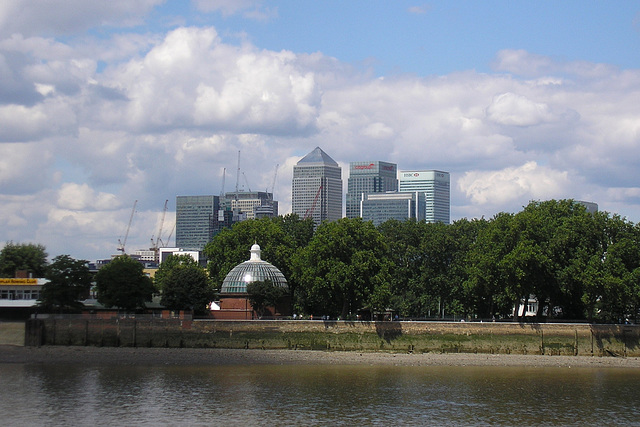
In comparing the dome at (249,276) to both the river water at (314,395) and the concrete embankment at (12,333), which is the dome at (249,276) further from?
the concrete embankment at (12,333)

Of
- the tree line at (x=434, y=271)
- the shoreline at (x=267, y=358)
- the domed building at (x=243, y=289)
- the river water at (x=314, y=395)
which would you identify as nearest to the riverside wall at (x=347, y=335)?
the shoreline at (x=267, y=358)

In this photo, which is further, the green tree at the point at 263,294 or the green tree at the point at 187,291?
the green tree at the point at 187,291

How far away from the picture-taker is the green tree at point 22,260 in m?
142

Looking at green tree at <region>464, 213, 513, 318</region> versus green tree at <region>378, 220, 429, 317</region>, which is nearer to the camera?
green tree at <region>464, 213, 513, 318</region>

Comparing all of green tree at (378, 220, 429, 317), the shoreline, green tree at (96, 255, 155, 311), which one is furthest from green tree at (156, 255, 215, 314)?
green tree at (378, 220, 429, 317)

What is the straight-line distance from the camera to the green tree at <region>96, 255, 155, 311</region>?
10512 centimetres

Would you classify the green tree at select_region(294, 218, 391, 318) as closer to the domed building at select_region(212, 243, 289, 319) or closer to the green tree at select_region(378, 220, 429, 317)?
the domed building at select_region(212, 243, 289, 319)

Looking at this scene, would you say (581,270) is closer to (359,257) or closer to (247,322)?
(359,257)

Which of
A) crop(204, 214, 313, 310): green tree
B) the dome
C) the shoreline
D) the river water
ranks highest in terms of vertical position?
crop(204, 214, 313, 310): green tree

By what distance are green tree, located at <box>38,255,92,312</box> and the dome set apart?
59.9ft

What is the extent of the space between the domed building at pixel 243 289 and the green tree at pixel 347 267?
4.99 metres

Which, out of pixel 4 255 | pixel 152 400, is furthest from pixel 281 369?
pixel 4 255

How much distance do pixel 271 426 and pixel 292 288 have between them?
68.1 meters

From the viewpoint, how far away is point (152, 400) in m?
63.4
